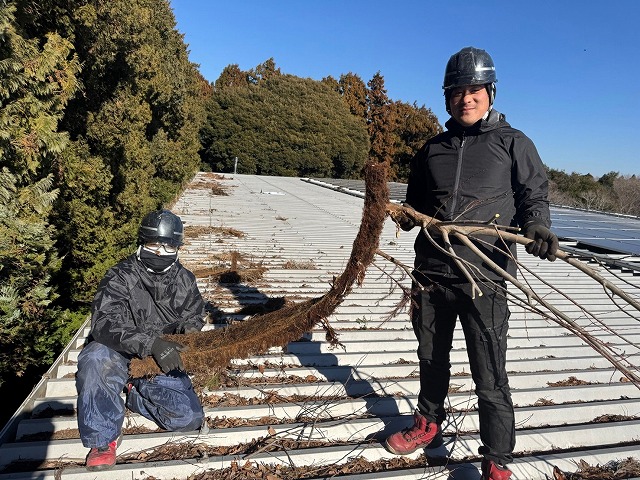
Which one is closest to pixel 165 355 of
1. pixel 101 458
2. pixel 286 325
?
pixel 101 458

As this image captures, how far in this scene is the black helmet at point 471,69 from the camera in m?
2.34

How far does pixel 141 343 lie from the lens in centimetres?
262

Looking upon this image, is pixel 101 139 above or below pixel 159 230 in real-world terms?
above

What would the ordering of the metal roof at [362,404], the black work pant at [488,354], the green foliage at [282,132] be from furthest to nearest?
1. the green foliage at [282,132]
2. the metal roof at [362,404]
3. the black work pant at [488,354]

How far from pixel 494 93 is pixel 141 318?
2461 millimetres

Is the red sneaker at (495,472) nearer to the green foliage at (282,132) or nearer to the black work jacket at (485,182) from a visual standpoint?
the black work jacket at (485,182)

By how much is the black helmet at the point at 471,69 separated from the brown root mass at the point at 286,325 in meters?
0.58

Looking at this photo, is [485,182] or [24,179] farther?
[24,179]

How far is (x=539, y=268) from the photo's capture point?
303 inches

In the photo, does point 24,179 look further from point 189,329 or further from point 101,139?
point 101,139

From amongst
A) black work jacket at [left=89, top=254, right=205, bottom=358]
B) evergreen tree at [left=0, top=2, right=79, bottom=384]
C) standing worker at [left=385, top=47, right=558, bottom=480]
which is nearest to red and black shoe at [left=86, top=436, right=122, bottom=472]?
black work jacket at [left=89, top=254, right=205, bottom=358]

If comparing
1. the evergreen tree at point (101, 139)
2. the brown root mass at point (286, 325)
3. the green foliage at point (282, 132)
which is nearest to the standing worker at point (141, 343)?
the brown root mass at point (286, 325)

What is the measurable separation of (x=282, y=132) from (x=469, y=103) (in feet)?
124

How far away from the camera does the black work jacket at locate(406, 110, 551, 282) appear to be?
233cm
